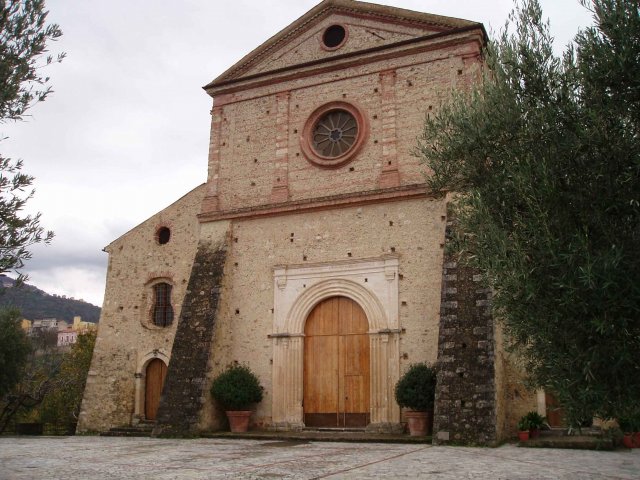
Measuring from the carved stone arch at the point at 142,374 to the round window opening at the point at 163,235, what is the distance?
3187mm

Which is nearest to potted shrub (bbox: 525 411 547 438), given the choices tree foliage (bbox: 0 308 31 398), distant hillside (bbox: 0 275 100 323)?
tree foliage (bbox: 0 308 31 398)

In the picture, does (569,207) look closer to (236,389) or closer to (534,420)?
(534,420)

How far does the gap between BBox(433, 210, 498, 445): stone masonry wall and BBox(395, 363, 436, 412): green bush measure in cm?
74

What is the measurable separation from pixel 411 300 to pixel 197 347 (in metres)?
5.45

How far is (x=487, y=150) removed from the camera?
8.42 meters

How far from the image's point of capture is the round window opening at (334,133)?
1688 centimetres

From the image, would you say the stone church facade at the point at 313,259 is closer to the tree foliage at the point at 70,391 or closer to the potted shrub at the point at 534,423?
the potted shrub at the point at 534,423

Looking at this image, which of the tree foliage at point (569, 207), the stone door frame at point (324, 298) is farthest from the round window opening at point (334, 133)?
the tree foliage at point (569, 207)

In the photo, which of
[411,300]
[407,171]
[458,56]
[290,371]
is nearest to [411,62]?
[458,56]

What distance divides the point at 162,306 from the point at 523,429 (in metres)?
10.6

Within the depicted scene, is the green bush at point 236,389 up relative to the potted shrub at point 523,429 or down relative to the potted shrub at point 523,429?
up

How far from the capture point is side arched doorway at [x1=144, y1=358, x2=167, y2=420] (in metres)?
18.1

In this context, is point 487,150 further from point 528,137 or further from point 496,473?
point 496,473

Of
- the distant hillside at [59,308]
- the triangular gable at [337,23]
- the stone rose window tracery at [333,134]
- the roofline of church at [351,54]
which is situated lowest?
the stone rose window tracery at [333,134]
